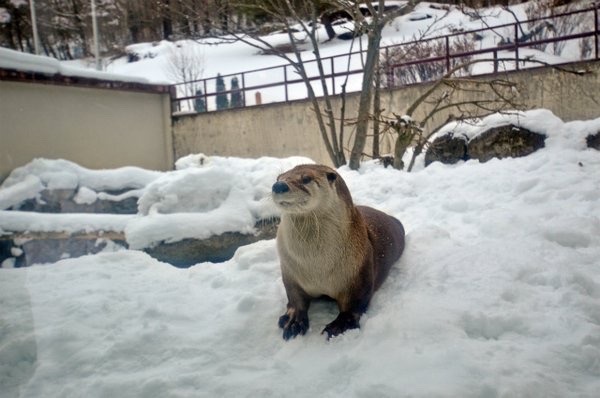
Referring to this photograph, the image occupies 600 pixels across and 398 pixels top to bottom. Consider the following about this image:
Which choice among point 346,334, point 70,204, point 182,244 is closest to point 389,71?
point 182,244

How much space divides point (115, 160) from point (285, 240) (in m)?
3.25

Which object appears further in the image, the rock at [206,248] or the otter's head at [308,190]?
the rock at [206,248]

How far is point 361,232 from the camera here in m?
2.46

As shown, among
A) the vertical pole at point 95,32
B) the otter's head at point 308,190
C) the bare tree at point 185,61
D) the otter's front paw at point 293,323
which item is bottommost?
the otter's front paw at point 293,323

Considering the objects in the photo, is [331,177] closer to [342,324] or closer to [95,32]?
[342,324]

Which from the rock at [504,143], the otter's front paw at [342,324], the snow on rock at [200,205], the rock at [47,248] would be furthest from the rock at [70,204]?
the rock at [504,143]

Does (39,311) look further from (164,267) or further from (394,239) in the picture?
(394,239)

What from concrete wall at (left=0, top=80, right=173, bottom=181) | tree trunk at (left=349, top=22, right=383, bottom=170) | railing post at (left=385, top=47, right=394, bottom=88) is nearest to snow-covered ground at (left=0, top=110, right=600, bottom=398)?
concrete wall at (left=0, top=80, right=173, bottom=181)

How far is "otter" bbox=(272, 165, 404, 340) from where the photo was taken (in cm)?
221

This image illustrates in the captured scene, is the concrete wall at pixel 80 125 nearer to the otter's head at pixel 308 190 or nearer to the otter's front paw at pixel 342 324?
the otter's head at pixel 308 190

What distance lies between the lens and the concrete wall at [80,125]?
7.32 feet

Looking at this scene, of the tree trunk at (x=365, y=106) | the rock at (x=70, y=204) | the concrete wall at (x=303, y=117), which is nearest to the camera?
the rock at (x=70, y=204)

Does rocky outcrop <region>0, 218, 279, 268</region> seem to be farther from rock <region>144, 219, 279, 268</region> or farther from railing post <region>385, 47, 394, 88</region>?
railing post <region>385, 47, 394, 88</region>

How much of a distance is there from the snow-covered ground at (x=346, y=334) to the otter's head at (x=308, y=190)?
0.57 metres
